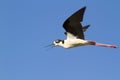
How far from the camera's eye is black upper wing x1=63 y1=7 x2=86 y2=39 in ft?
89.9

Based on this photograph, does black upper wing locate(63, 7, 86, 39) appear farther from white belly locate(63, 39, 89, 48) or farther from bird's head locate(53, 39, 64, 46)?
bird's head locate(53, 39, 64, 46)

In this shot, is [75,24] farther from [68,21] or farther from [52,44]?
[52,44]

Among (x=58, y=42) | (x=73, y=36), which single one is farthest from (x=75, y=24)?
(x=58, y=42)

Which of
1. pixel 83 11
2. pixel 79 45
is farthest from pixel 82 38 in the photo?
pixel 83 11

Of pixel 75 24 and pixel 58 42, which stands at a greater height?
pixel 58 42

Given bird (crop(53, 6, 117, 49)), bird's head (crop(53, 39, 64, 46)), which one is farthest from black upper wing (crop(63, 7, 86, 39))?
bird's head (crop(53, 39, 64, 46))

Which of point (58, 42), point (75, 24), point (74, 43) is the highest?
point (58, 42)

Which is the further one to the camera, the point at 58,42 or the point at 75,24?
the point at 58,42

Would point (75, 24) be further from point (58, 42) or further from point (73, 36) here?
point (58, 42)

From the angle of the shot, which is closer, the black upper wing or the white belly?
the black upper wing

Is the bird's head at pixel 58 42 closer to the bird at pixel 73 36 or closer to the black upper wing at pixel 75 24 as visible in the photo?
the bird at pixel 73 36

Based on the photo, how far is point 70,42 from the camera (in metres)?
29.0

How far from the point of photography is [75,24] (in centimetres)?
2830

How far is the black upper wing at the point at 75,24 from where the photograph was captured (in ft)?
89.9
